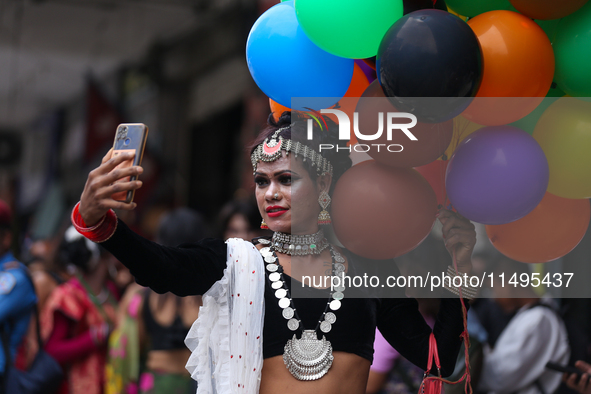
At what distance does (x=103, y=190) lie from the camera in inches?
67.4

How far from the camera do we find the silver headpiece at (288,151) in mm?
2205

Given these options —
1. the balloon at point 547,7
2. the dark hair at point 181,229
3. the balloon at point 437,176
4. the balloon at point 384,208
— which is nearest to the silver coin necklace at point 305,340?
the balloon at point 384,208

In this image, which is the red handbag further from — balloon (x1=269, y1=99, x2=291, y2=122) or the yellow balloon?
balloon (x1=269, y1=99, x2=291, y2=122)

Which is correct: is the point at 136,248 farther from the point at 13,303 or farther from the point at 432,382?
the point at 13,303

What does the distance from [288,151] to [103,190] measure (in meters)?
0.72

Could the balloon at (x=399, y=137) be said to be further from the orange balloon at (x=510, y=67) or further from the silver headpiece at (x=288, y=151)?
the silver headpiece at (x=288, y=151)

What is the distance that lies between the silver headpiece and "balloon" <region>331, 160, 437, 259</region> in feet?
0.75

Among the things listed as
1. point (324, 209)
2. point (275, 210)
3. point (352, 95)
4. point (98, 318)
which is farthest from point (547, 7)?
point (98, 318)

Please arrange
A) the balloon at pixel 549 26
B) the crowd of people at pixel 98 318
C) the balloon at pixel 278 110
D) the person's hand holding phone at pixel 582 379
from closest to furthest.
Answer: the balloon at pixel 549 26 < the balloon at pixel 278 110 < the person's hand holding phone at pixel 582 379 < the crowd of people at pixel 98 318

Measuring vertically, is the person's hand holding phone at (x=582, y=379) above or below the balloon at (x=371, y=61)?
below

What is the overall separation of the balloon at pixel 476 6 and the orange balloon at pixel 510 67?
10cm

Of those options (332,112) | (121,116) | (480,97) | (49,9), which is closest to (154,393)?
(332,112)

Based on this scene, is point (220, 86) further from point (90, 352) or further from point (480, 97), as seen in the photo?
point (480, 97)

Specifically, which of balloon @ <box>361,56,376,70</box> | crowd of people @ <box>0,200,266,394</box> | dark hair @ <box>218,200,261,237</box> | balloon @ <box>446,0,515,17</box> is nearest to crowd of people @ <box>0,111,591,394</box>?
crowd of people @ <box>0,200,266,394</box>
